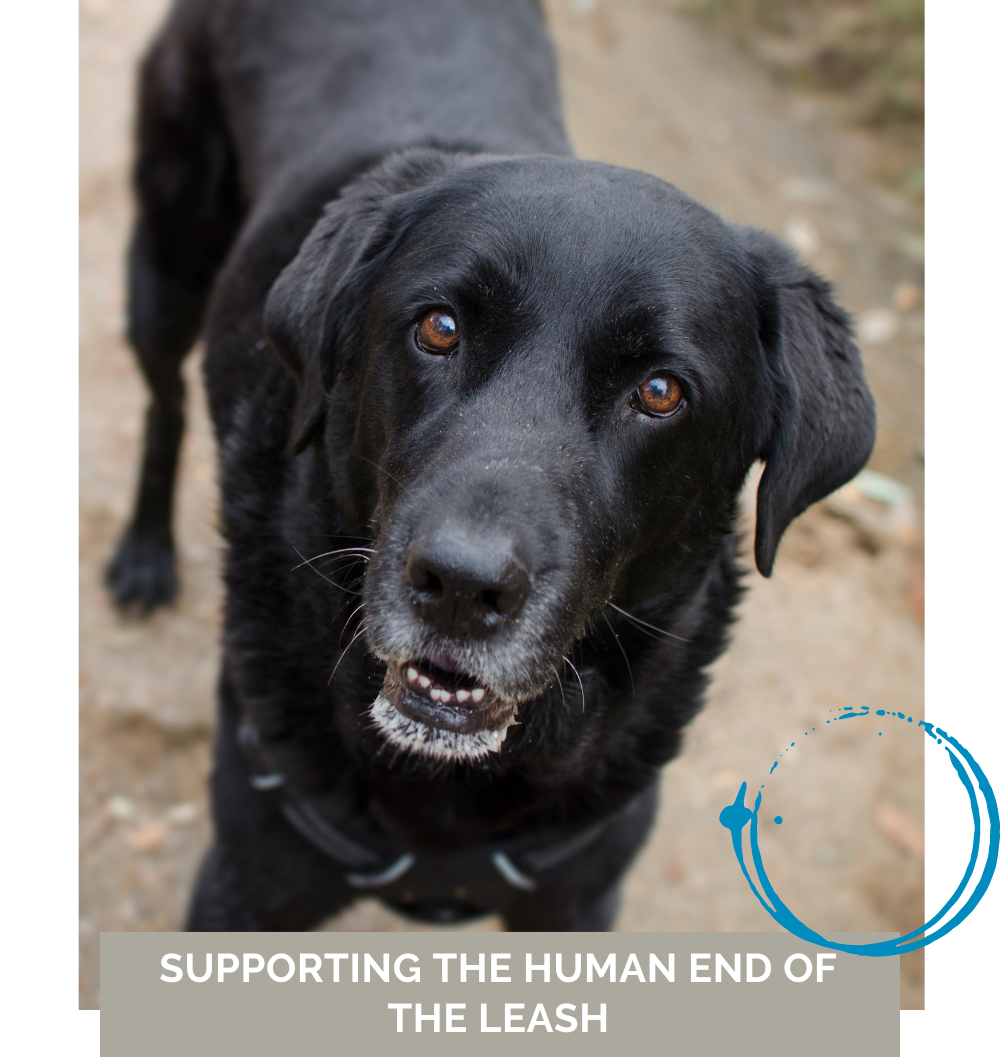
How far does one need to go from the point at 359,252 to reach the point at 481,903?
1464 mm

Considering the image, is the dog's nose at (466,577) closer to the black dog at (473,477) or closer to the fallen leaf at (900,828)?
the black dog at (473,477)

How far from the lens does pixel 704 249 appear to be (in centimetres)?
199

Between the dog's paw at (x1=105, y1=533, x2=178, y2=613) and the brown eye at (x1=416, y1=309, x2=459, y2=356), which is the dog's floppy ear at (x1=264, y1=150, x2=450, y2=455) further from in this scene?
the dog's paw at (x1=105, y1=533, x2=178, y2=613)

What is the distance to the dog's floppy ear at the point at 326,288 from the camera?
2086 mm

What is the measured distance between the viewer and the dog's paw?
3842 millimetres

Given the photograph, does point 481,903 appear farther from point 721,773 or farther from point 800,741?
point 800,741

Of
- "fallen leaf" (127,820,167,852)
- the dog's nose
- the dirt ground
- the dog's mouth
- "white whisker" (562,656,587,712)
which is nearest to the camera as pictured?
Result: the dog's nose

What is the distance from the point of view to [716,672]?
4039 millimetres

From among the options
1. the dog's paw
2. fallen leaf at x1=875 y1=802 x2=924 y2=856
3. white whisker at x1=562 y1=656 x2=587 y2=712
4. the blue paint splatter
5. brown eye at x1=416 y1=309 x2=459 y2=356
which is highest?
brown eye at x1=416 y1=309 x2=459 y2=356

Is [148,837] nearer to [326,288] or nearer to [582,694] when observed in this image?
[582,694]

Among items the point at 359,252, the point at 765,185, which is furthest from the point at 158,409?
the point at 765,185

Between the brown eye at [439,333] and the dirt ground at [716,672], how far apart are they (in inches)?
37.4

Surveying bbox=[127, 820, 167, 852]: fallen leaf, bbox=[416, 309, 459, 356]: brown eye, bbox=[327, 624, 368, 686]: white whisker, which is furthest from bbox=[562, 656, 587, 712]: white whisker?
bbox=[127, 820, 167, 852]: fallen leaf

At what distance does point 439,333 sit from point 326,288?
1.09 ft
